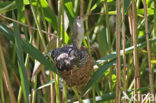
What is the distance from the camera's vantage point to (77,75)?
2.74 ft

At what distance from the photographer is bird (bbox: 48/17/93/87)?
81 centimetres

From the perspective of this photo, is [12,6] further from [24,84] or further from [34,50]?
[24,84]

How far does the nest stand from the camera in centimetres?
82

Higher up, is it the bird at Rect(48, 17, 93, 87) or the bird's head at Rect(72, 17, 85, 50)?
the bird's head at Rect(72, 17, 85, 50)

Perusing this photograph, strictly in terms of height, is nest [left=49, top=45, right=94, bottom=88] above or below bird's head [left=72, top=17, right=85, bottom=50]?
below

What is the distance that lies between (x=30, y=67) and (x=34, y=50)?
32.7 inches

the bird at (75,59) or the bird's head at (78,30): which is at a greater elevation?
the bird's head at (78,30)

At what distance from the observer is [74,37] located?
0.82 m

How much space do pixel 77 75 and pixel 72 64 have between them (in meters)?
0.04

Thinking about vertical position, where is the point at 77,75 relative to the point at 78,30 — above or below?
below

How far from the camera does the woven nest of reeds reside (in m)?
0.83

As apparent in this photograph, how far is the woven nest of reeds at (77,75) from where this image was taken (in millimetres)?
833

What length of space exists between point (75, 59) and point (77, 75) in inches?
1.8

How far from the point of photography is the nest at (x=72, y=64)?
0.82 m
